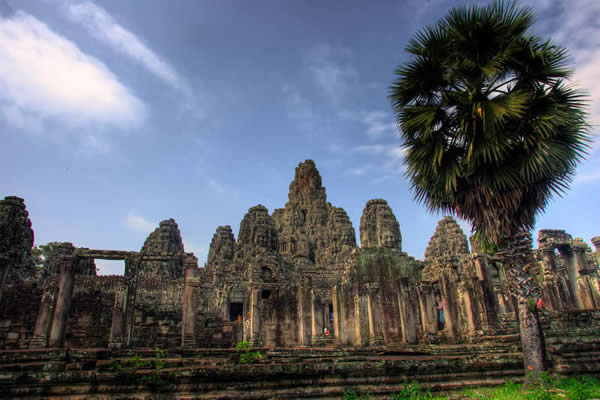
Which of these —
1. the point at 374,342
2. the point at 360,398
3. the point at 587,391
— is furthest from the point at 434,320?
the point at 360,398

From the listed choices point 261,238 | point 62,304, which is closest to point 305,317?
point 62,304

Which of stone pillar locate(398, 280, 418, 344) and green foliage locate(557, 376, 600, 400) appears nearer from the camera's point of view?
green foliage locate(557, 376, 600, 400)

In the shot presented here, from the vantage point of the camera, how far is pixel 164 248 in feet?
125

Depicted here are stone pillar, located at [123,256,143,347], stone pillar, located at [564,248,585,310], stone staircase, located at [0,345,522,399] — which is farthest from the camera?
stone pillar, located at [564,248,585,310]

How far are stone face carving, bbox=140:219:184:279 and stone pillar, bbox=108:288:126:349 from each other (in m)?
18.6

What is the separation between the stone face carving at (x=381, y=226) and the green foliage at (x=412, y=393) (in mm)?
25222

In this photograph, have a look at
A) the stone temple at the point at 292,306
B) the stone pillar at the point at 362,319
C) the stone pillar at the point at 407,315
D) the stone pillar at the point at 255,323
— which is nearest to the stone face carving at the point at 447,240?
the stone temple at the point at 292,306

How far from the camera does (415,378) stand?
6.32 metres

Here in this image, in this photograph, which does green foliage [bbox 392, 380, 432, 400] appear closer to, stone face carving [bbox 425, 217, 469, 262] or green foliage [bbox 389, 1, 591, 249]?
green foliage [bbox 389, 1, 591, 249]

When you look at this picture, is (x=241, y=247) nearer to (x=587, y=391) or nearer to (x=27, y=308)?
(x=27, y=308)

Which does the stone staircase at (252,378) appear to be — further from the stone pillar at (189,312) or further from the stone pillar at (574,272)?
the stone pillar at (574,272)

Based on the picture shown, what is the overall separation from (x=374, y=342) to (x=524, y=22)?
12.9m

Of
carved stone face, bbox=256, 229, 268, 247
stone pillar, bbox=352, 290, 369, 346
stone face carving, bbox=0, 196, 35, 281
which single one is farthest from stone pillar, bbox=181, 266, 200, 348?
carved stone face, bbox=256, 229, 268, 247

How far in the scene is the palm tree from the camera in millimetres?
7988
